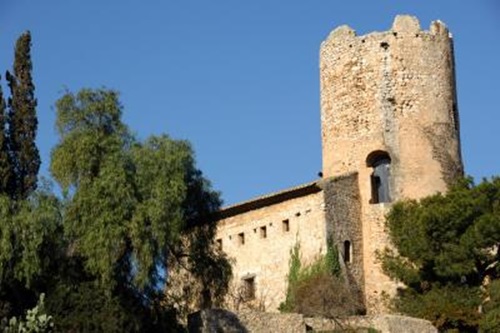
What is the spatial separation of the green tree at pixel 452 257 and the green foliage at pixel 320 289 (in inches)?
66.9

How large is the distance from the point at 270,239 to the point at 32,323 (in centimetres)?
1311

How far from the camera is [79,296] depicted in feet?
107

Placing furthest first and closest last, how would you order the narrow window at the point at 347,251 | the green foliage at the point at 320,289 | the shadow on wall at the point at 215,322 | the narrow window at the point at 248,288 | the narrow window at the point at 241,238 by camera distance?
the narrow window at the point at 241,238, the narrow window at the point at 248,288, the narrow window at the point at 347,251, the green foliage at the point at 320,289, the shadow on wall at the point at 215,322

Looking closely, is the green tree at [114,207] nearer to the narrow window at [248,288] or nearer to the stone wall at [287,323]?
the stone wall at [287,323]

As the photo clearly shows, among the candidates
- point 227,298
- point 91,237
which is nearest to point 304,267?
point 227,298

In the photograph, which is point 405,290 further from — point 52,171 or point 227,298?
point 52,171

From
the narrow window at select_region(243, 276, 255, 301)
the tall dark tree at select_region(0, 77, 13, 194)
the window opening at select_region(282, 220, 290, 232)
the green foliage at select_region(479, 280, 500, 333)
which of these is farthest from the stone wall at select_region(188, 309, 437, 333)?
the narrow window at select_region(243, 276, 255, 301)

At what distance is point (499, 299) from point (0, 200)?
14.3 m

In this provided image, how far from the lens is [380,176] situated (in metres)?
43.3

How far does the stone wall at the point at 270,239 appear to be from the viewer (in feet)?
136

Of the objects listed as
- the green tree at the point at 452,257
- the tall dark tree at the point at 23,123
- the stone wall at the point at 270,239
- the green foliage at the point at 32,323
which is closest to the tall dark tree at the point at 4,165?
the tall dark tree at the point at 23,123

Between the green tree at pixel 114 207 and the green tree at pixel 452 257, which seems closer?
the green tree at pixel 114 207

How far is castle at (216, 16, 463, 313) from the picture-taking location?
4184 cm

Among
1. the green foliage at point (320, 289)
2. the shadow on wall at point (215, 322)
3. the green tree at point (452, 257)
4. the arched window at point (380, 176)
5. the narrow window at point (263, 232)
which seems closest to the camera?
the shadow on wall at point (215, 322)
